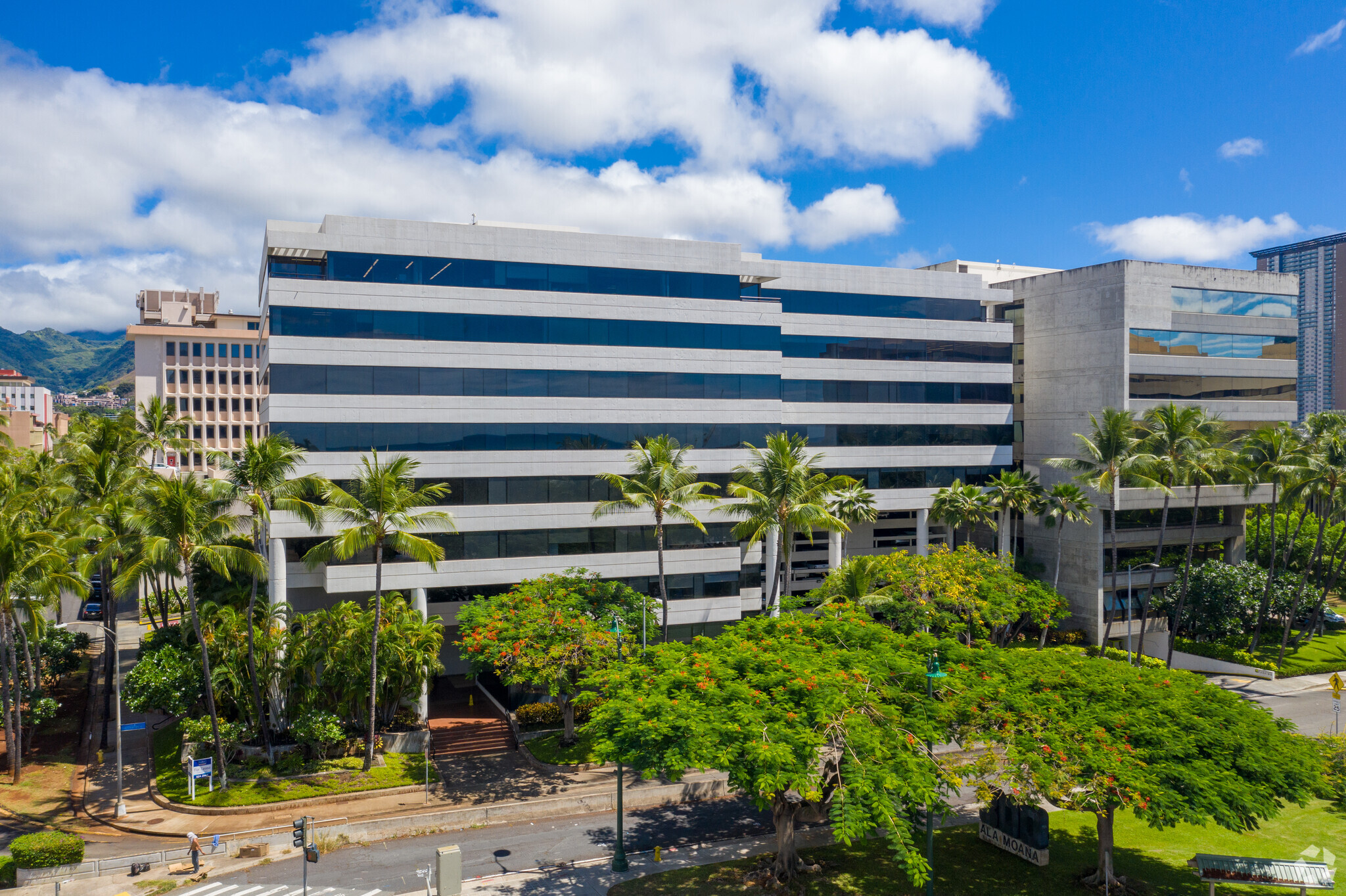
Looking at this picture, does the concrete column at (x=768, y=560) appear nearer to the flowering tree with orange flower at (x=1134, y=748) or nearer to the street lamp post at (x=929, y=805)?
the street lamp post at (x=929, y=805)

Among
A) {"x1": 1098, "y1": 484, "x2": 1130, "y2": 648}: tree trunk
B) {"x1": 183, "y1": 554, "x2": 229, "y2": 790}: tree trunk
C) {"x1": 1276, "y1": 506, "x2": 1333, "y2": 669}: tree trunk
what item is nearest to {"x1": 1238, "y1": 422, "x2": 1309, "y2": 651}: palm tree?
{"x1": 1276, "y1": 506, "x2": 1333, "y2": 669}: tree trunk

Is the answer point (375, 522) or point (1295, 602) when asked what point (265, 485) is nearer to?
point (375, 522)

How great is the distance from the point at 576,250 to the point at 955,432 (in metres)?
29.7

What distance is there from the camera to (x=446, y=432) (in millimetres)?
44188

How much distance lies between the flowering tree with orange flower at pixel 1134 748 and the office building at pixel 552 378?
23804 millimetres

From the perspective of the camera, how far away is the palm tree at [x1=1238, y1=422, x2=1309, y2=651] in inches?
2192

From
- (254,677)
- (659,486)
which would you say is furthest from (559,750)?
(254,677)

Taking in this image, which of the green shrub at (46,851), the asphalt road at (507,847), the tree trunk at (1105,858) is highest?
the tree trunk at (1105,858)

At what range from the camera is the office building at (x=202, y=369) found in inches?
4688

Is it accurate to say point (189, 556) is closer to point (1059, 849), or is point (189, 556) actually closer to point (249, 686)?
point (249, 686)

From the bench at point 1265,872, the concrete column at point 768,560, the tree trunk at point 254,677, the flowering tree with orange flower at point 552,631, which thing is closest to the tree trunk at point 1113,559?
the concrete column at point 768,560

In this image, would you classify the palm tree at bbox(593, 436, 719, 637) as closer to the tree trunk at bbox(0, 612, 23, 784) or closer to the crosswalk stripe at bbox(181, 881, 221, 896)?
the crosswalk stripe at bbox(181, 881, 221, 896)

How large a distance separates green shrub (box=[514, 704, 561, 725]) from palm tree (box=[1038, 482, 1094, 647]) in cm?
3167

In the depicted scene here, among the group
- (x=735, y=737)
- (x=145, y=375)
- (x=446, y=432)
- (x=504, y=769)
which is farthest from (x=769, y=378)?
(x=145, y=375)
